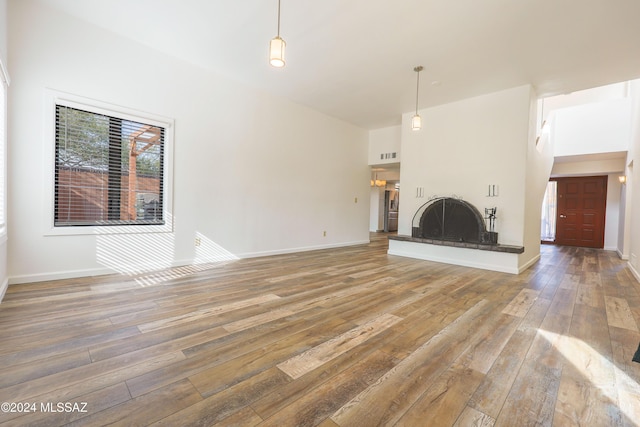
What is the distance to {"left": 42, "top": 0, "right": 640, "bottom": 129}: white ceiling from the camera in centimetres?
296

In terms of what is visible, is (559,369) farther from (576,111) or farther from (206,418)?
(576,111)

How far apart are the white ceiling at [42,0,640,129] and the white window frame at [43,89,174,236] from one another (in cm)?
101

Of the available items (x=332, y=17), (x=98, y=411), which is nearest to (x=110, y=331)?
(x=98, y=411)

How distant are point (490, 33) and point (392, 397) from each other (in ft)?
13.1

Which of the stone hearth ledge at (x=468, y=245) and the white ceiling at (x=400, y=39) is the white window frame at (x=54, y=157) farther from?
the stone hearth ledge at (x=468, y=245)

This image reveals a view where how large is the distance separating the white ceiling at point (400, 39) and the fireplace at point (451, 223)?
207 centimetres

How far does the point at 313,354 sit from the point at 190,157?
368 cm

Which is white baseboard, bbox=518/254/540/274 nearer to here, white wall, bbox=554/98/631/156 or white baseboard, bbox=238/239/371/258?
white wall, bbox=554/98/631/156

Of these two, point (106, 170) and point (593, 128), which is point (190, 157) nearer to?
point (106, 170)

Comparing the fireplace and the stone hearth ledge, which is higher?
the fireplace

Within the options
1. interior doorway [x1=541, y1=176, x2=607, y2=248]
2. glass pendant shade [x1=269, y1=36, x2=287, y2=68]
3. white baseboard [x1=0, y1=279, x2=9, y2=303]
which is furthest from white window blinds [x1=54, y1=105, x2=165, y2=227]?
interior doorway [x1=541, y1=176, x2=607, y2=248]

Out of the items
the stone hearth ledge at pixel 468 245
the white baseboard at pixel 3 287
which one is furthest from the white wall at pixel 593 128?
the white baseboard at pixel 3 287

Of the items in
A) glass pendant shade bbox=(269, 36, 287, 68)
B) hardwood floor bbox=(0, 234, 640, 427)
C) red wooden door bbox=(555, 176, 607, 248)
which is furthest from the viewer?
red wooden door bbox=(555, 176, 607, 248)

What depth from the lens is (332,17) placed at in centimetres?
311
